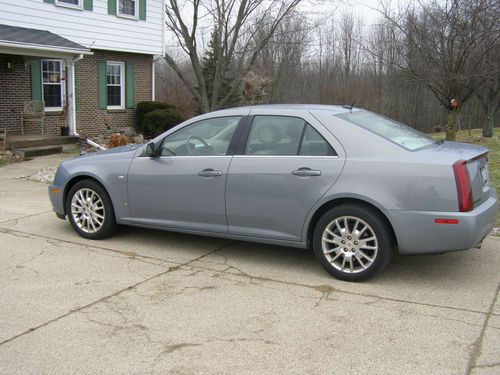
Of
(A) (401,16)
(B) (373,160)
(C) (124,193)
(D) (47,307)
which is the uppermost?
(A) (401,16)

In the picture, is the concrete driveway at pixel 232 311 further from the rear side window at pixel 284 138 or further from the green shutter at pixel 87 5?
the green shutter at pixel 87 5

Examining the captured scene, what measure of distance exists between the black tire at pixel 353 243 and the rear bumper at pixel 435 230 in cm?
14

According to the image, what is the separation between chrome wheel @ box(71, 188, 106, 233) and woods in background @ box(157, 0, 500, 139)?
3615 millimetres

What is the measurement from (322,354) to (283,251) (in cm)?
242

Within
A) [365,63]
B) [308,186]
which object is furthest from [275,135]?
[365,63]

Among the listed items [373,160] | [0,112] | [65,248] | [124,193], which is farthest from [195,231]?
[0,112]

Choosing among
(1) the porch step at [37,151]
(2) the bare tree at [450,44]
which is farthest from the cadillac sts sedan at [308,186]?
(1) the porch step at [37,151]

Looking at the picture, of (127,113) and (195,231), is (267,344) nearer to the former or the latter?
(195,231)

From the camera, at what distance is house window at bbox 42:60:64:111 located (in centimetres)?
1719

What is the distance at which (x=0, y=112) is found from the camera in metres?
15.9

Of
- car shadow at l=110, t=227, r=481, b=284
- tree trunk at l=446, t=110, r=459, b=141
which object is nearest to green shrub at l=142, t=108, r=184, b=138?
tree trunk at l=446, t=110, r=459, b=141

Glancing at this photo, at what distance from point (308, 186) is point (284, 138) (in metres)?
0.58

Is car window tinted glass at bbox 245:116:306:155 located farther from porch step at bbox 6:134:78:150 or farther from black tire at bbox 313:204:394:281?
porch step at bbox 6:134:78:150

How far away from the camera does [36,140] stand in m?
15.2
